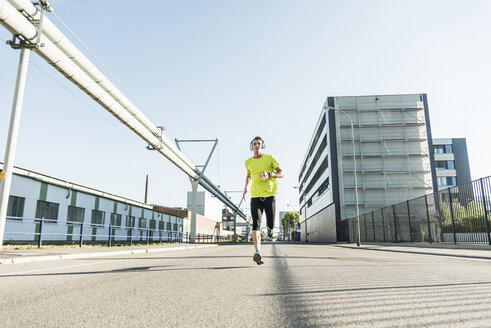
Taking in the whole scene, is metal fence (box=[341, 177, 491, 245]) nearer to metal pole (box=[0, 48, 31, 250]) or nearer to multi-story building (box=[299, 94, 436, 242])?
metal pole (box=[0, 48, 31, 250])

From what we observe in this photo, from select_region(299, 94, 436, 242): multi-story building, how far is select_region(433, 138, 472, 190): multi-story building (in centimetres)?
2679

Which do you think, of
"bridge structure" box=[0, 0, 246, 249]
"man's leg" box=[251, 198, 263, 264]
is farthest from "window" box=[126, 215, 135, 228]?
"man's leg" box=[251, 198, 263, 264]

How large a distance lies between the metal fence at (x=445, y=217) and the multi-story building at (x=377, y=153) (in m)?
16.2

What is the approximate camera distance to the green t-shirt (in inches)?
255

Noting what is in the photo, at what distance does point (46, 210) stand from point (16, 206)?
217cm

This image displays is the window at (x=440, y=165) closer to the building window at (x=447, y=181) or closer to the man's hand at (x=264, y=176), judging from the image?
the building window at (x=447, y=181)

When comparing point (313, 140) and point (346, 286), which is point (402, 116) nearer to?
point (313, 140)

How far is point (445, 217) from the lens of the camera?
1600 cm

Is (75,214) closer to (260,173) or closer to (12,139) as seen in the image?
(12,139)

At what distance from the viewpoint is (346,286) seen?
4.00 meters

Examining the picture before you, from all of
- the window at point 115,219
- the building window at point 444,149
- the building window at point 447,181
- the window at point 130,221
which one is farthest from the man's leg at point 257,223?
the building window at point 444,149

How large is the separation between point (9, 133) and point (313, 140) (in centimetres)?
5194

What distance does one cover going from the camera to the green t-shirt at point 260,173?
6.48 m

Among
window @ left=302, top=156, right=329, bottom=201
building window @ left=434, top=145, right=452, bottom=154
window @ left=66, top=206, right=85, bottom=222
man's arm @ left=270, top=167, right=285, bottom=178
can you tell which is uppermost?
building window @ left=434, top=145, right=452, bottom=154
